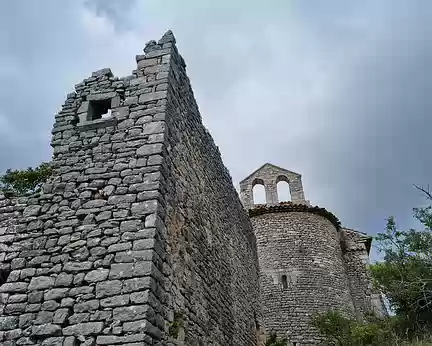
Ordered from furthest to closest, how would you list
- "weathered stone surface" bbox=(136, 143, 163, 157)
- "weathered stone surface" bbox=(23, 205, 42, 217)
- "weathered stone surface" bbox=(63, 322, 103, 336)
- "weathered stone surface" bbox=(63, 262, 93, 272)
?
"weathered stone surface" bbox=(136, 143, 163, 157)
"weathered stone surface" bbox=(23, 205, 42, 217)
"weathered stone surface" bbox=(63, 262, 93, 272)
"weathered stone surface" bbox=(63, 322, 103, 336)


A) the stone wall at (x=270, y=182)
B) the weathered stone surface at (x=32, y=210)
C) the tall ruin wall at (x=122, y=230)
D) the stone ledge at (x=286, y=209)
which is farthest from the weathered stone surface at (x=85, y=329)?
the stone wall at (x=270, y=182)

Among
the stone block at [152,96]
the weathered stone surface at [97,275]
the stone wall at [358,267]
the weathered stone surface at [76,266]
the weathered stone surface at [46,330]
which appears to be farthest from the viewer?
the stone wall at [358,267]

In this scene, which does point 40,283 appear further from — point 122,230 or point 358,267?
point 358,267

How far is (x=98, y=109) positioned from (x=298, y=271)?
42.1 ft

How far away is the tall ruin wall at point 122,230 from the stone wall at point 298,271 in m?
9.00

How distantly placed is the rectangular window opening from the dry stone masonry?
0.02 meters

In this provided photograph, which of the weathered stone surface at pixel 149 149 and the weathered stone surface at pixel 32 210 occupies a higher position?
the weathered stone surface at pixel 149 149

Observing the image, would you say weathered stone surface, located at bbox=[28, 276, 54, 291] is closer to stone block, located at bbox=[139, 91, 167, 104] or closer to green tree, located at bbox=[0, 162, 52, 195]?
green tree, located at bbox=[0, 162, 52, 195]

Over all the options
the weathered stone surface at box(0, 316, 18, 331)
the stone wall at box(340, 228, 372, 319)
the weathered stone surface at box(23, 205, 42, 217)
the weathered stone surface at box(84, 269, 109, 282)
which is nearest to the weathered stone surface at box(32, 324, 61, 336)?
the weathered stone surface at box(0, 316, 18, 331)

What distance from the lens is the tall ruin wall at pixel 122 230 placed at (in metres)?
4.96

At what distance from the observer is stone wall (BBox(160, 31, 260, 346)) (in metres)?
6.19

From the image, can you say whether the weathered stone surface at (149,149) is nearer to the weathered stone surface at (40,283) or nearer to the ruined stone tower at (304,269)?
the weathered stone surface at (40,283)

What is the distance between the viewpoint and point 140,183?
5.79m

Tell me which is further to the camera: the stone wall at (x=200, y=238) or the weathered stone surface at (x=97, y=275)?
the stone wall at (x=200, y=238)
